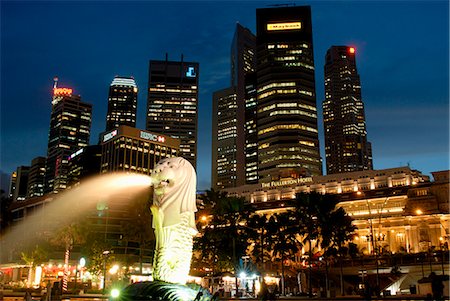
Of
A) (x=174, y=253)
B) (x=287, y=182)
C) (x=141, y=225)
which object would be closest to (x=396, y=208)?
(x=287, y=182)

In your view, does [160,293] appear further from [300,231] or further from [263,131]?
Answer: [263,131]

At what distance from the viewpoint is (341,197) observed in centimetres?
9600

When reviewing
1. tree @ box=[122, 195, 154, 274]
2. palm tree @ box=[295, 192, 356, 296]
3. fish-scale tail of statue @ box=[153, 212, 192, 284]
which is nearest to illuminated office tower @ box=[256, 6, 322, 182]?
tree @ box=[122, 195, 154, 274]

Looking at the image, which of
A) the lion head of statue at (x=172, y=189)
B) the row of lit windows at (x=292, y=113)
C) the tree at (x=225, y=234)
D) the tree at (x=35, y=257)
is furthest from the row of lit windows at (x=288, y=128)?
the lion head of statue at (x=172, y=189)

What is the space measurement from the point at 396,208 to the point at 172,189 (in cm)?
7779

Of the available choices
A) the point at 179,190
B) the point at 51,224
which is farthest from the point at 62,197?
the point at 179,190

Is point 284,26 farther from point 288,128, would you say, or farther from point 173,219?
point 173,219

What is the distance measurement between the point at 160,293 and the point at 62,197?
119m

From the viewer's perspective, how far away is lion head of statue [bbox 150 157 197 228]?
19641mm

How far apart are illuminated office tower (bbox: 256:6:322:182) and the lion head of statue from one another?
5995 inches

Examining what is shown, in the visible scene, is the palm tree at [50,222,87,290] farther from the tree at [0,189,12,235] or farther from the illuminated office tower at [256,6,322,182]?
the illuminated office tower at [256,6,322,182]

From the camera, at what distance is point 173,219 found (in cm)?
1956

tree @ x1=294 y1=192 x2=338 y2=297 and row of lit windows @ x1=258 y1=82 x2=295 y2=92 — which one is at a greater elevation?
row of lit windows @ x1=258 y1=82 x2=295 y2=92

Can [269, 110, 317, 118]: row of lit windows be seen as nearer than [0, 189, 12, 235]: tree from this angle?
No
